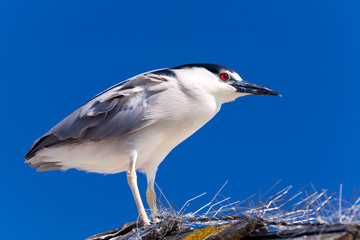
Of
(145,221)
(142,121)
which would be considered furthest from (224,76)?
(145,221)

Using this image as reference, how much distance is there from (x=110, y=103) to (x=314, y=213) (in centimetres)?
273

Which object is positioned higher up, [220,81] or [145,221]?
[220,81]

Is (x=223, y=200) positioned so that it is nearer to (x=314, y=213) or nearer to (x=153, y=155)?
(x=314, y=213)

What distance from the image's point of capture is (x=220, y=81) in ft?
17.6

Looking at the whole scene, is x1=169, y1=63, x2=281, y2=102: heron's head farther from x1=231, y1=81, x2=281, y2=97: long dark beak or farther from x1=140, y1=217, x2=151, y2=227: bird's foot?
x1=140, y1=217, x2=151, y2=227: bird's foot

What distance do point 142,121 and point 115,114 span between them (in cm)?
37

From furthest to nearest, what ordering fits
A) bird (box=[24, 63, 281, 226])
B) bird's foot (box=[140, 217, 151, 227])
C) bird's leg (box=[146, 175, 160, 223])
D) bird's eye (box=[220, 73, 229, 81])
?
bird's eye (box=[220, 73, 229, 81])
bird's leg (box=[146, 175, 160, 223])
bird (box=[24, 63, 281, 226])
bird's foot (box=[140, 217, 151, 227])

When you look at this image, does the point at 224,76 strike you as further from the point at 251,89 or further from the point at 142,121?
the point at 142,121

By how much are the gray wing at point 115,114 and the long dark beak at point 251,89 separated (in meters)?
0.90

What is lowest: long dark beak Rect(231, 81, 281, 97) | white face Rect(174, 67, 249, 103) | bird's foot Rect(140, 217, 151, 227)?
bird's foot Rect(140, 217, 151, 227)

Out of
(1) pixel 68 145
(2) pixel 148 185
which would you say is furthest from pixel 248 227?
(1) pixel 68 145

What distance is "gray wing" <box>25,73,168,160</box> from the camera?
4797 millimetres

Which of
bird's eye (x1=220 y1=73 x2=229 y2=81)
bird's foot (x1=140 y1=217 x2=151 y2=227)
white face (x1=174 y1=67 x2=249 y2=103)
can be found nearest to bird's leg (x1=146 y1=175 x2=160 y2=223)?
bird's foot (x1=140 y1=217 x2=151 y2=227)

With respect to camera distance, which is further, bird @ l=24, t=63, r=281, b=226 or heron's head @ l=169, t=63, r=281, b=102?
heron's head @ l=169, t=63, r=281, b=102
